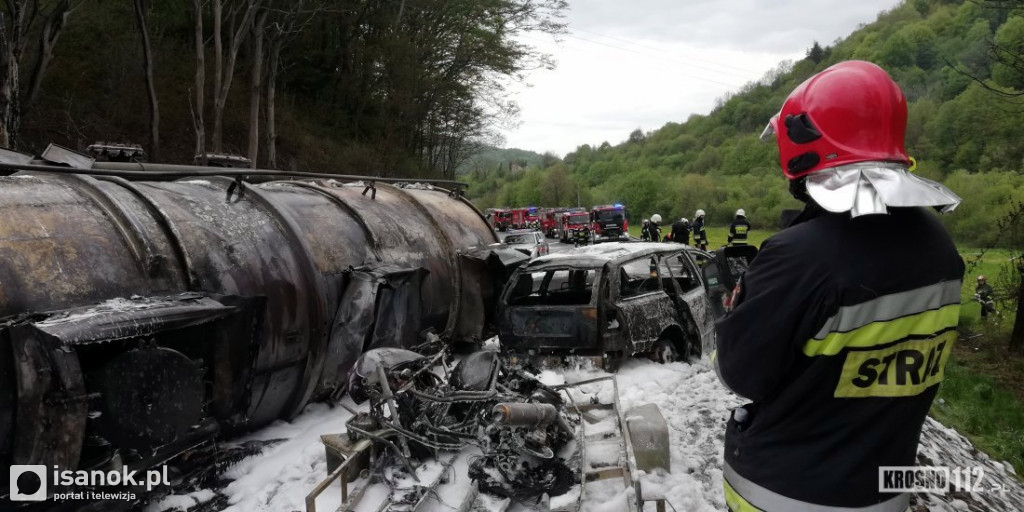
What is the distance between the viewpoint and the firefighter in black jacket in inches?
60.6

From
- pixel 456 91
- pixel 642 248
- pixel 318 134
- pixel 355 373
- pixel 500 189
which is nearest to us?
pixel 355 373

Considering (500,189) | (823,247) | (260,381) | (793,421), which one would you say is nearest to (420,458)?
(260,381)

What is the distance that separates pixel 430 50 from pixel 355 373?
2387 cm

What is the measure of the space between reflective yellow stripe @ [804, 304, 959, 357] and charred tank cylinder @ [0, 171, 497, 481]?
319 centimetres

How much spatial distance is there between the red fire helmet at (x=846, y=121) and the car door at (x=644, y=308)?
4.20m

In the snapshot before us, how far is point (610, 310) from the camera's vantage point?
233 inches

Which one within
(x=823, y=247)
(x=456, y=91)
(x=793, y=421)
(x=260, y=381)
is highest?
(x=456, y=91)

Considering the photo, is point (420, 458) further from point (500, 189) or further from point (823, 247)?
point (500, 189)

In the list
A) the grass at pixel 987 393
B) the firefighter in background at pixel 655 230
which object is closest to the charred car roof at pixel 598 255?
the grass at pixel 987 393

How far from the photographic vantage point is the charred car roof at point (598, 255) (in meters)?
6.12

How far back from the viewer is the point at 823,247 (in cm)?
154

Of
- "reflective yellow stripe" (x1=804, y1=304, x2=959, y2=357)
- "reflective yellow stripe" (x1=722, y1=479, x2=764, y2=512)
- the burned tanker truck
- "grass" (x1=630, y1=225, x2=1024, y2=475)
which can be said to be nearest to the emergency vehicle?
"grass" (x1=630, y1=225, x2=1024, y2=475)

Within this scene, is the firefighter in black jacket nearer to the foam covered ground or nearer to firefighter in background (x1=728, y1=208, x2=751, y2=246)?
the foam covered ground

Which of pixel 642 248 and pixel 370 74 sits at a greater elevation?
pixel 370 74
